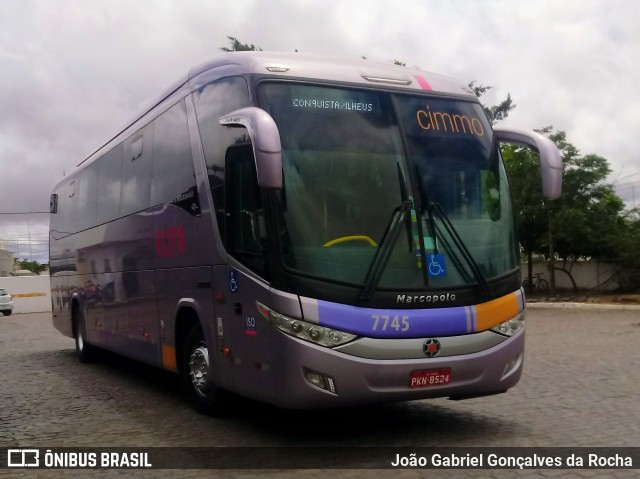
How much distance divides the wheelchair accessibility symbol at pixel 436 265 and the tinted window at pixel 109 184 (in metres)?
6.07

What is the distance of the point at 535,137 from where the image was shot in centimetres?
792

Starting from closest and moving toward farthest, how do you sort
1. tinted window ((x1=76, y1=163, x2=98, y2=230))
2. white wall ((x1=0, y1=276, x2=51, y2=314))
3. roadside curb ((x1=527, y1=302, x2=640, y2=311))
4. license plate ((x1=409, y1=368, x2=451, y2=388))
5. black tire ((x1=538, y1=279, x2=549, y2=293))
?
license plate ((x1=409, y1=368, x2=451, y2=388)), tinted window ((x1=76, y1=163, x2=98, y2=230)), roadside curb ((x1=527, y1=302, x2=640, y2=311)), black tire ((x1=538, y1=279, x2=549, y2=293)), white wall ((x1=0, y1=276, x2=51, y2=314))

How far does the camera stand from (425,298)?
691 cm

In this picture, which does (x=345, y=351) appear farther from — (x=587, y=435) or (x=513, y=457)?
(x=587, y=435)


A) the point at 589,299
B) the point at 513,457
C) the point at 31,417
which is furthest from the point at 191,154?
the point at 589,299

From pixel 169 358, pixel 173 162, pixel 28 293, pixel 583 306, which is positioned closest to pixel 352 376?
pixel 169 358

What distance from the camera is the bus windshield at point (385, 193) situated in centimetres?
684

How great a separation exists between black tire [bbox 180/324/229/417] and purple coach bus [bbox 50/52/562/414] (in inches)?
1.1

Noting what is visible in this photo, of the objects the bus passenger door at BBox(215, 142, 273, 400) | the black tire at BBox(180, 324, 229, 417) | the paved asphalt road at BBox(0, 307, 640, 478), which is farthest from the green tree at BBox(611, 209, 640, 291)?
the bus passenger door at BBox(215, 142, 273, 400)

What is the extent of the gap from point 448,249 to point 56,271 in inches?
461

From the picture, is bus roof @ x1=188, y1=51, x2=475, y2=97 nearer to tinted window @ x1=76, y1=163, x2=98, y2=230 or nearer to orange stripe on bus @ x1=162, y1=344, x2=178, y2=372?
orange stripe on bus @ x1=162, y1=344, x2=178, y2=372

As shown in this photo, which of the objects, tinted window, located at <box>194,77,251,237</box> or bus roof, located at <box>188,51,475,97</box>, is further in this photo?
tinted window, located at <box>194,77,251,237</box>

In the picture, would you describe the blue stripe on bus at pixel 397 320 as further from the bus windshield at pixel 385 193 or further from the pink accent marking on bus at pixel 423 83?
the pink accent marking on bus at pixel 423 83

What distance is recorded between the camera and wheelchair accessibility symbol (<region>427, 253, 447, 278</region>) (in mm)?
7000
